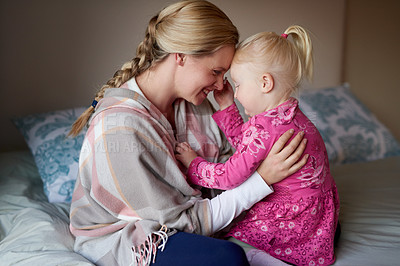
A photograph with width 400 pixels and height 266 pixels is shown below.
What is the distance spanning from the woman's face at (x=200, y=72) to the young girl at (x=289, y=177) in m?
0.04

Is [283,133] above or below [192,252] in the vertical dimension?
above

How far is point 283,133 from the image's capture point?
4.02 feet

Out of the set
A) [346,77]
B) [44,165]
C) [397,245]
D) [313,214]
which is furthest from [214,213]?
[346,77]

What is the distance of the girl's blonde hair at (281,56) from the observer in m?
1.23

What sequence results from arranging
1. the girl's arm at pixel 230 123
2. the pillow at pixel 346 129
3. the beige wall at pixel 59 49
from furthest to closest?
1. the pillow at pixel 346 129
2. the beige wall at pixel 59 49
3. the girl's arm at pixel 230 123

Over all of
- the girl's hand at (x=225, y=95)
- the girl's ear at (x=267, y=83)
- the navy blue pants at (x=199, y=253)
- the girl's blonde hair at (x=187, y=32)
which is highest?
the girl's blonde hair at (x=187, y=32)

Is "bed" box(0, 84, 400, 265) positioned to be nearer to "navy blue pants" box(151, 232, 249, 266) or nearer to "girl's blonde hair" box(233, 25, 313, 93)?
"navy blue pants" box(151, 232, 249, 266)

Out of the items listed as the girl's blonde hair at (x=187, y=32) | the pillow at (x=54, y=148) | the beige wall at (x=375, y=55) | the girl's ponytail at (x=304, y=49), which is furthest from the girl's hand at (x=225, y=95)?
the beige wall at (x=375, y=55)

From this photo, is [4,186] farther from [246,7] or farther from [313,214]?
[246,7]

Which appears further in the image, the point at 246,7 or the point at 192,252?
the point at 246,7

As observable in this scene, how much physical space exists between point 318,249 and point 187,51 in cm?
73

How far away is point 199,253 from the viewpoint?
41.4 inches

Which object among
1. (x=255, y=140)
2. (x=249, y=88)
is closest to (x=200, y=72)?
(x=249, y=88)

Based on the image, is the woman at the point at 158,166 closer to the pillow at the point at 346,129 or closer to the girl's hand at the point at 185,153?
the girl's hand at the point at 185,153
